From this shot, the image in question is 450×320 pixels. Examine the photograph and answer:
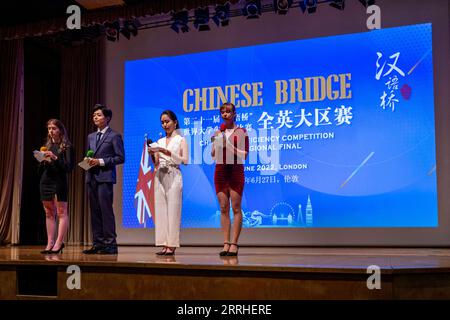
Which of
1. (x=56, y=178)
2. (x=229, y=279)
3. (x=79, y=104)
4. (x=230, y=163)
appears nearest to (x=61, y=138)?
(x=56, y=178)

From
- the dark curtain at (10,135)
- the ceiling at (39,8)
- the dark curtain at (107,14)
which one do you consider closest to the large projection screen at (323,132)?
the dark curtain at (107,14)

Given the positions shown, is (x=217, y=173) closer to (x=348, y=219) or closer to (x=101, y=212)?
(x=101, y=212)

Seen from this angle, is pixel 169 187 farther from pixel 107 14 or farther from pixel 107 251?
pixel 107 14

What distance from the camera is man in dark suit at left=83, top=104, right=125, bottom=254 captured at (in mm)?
4328

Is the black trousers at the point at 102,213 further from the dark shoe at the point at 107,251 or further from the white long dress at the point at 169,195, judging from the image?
the white long dress at the point at 169,195

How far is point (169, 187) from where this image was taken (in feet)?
13.7

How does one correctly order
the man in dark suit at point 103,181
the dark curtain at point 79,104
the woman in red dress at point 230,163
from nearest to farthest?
1. the woman in red dress at point 230,163
2. the man in dark suit at point 103,181
3. the dark curtain at point 79,104

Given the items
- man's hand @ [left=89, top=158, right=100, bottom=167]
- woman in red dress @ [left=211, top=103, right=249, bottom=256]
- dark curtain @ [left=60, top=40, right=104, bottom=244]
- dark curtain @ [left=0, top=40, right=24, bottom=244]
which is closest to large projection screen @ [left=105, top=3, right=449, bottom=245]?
dark curtain @ [left=60, top=40, right=104, bottom=244]

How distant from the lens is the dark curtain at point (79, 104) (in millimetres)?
7629

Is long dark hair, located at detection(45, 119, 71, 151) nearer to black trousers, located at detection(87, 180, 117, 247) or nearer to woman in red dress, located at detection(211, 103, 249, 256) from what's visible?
black trousers, located at detection(87, 180, 117, 247)

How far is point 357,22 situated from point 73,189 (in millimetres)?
4494

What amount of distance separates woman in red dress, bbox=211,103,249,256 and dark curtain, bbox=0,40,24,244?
4.68m

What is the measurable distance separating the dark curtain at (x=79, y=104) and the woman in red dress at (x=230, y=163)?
13.1 feet

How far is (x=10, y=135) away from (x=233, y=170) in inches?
198
